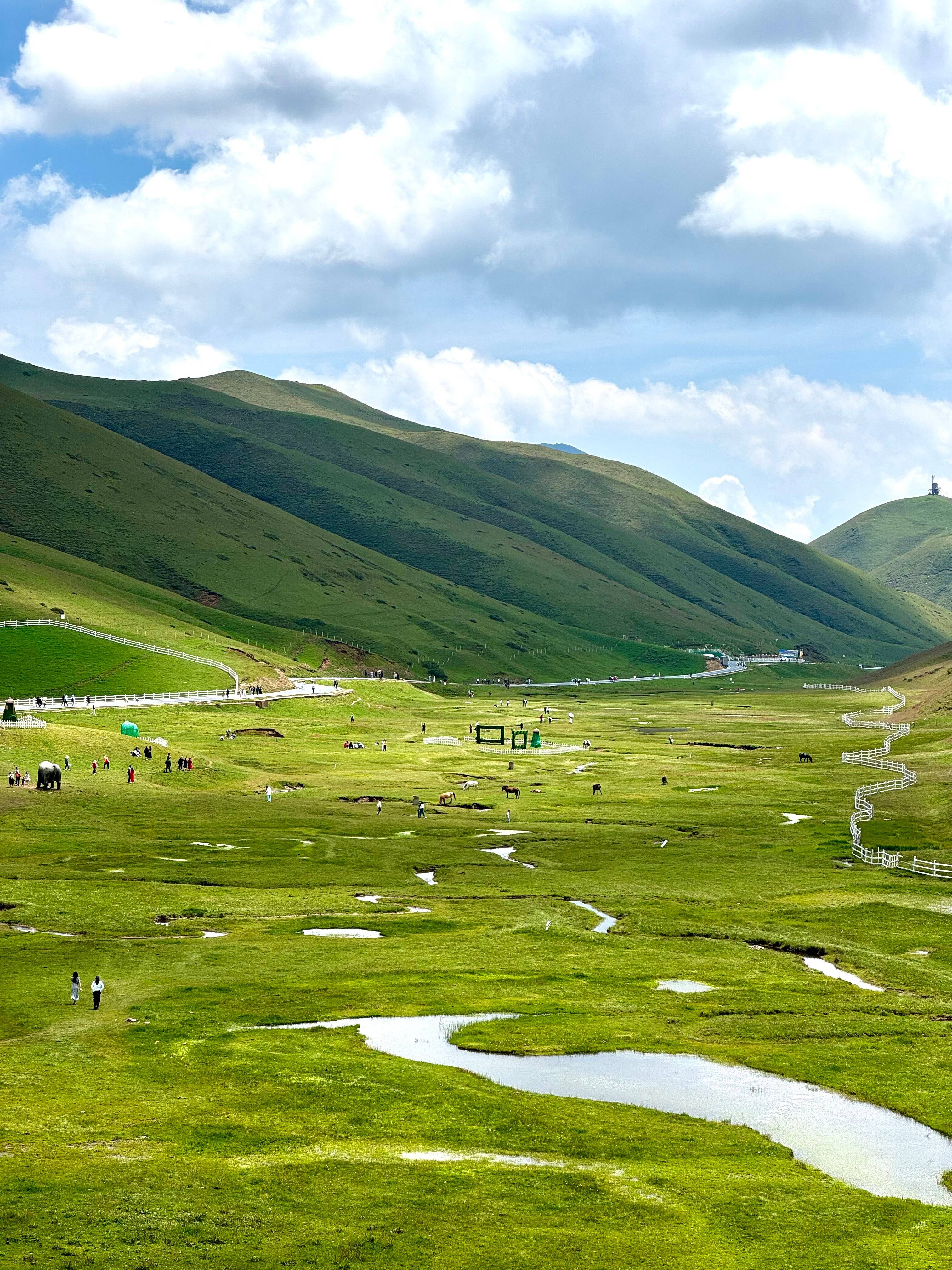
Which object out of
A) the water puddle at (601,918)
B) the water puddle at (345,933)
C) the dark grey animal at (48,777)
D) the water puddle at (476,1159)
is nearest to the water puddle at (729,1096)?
the water puddle at (476,1159)

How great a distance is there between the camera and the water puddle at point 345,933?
246ft

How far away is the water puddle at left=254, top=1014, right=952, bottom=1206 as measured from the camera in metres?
43.7

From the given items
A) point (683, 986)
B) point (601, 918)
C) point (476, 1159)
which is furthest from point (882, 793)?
point (476, 1159)

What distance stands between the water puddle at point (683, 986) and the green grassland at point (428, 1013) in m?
0.81

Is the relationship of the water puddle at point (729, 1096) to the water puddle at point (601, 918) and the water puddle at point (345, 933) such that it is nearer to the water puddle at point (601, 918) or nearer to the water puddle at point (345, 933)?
the water puddle at point (345, 933)

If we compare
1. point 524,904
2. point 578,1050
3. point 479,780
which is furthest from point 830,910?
point 479,780

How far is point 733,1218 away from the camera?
126ft

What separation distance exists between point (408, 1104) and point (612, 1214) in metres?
11.8

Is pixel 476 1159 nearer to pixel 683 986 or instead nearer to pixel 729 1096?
pixel 729 1096

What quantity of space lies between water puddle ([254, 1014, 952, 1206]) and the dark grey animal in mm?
69527

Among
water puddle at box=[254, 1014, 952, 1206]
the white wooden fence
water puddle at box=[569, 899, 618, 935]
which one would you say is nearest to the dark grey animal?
water puddle at box=[569, 899, 618, 935]

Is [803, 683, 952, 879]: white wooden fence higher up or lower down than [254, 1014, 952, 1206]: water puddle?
higher up

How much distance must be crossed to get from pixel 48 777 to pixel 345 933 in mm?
53741

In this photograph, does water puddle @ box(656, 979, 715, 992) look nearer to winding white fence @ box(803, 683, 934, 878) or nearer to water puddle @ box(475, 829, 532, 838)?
winding white fence @ box(803, 683, 934, 878)
